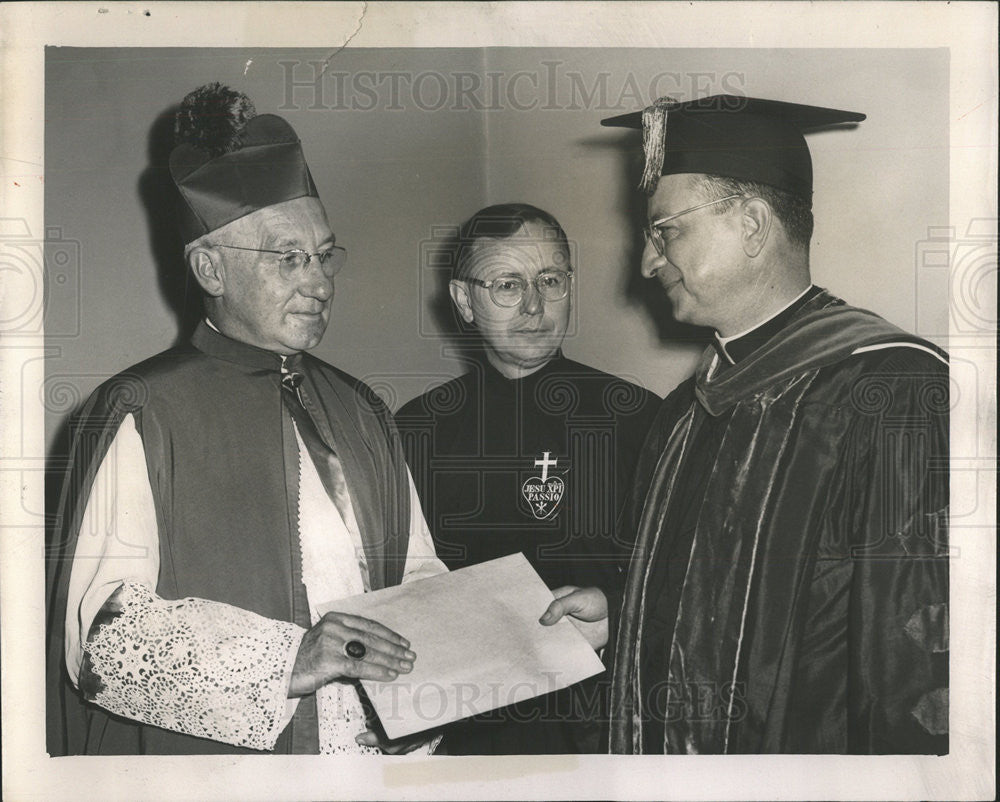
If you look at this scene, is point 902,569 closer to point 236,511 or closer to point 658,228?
point 658,228

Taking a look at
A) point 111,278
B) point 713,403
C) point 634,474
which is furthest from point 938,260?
point 111,278

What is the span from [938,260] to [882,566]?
2.12ft

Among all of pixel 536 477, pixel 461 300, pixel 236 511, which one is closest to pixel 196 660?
pixel 236 511

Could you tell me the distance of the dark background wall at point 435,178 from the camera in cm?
200

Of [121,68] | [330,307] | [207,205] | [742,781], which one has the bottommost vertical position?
[742,781]

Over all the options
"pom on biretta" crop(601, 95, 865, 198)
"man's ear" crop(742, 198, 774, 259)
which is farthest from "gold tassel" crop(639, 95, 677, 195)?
"man's ear" crop(742, 198, 774, 259)

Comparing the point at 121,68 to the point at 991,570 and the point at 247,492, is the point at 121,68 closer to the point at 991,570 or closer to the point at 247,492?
the point at 247,492

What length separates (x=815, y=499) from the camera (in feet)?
6.23

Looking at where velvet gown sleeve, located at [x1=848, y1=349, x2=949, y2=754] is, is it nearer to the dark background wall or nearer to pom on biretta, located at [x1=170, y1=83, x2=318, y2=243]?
the dark background wall

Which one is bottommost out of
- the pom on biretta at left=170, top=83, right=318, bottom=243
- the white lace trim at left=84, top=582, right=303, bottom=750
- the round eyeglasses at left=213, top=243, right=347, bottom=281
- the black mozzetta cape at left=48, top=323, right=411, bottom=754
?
the white lace trim at left=84, top=582, right=303, bottom=750

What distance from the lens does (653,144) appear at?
200cm

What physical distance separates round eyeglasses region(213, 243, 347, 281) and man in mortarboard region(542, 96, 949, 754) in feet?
2.09

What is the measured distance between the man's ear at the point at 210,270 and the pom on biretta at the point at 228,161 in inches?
1.6

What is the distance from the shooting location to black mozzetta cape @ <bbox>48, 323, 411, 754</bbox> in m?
1.90
